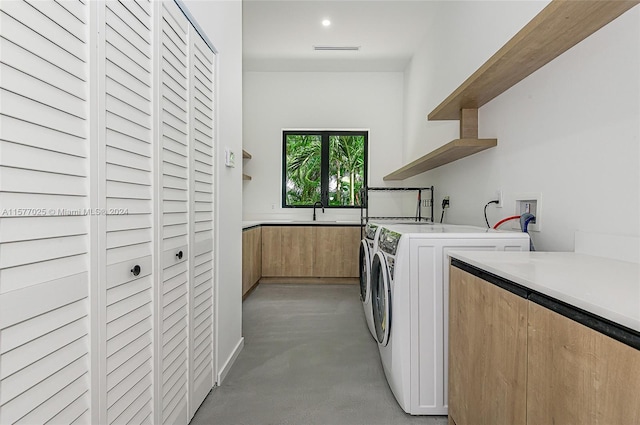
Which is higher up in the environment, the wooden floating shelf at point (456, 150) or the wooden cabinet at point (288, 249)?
the wooden floating shelf at point (456, 150)

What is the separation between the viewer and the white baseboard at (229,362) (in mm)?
1870

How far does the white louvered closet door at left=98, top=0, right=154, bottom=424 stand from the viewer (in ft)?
3.13

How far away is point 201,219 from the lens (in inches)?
65.1

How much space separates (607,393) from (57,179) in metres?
1.18

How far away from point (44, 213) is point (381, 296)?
5.09 feet

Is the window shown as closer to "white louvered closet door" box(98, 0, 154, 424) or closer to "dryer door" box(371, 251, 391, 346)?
"dryer door" box(371, 251, 391, 346)

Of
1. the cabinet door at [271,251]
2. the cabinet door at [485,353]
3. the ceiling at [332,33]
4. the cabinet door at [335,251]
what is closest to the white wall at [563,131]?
the cabinet door at [485,353]

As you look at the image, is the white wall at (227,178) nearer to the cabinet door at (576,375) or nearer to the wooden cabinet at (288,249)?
the cabinet door at (576,375)

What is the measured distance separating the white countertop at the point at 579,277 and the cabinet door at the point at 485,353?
69 millimetres

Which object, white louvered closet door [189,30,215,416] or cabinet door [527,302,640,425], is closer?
cabinet door [527,302,640,425]

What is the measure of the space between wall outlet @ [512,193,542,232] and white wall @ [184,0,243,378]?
1593 mm

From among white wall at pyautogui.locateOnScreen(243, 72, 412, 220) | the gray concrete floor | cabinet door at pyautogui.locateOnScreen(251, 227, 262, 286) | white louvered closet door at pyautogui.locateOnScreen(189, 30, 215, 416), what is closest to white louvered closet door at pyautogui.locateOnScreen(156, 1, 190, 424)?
white louvered closet door at pyautogui.locateOnScreen(189, 30, 215, 416)

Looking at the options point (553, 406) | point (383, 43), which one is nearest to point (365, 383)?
point (553, 406)

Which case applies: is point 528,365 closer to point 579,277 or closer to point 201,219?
point 579,277
